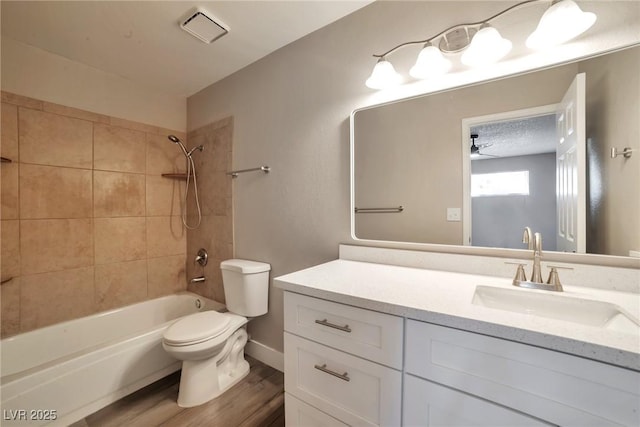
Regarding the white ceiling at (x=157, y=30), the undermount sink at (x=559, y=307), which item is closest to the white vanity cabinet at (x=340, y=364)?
the undermount sink at (x=559, y=307)

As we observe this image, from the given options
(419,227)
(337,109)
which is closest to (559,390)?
(419,227)

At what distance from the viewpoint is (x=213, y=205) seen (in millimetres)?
2293

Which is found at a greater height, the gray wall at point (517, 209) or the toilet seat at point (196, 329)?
the gray wall at point (517, 209)

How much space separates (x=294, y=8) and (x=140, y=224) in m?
2.12

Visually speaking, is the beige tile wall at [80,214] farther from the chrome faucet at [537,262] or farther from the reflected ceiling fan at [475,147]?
the chrome faucet at [537,262]

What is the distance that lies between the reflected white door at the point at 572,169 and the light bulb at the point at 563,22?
159 millimetres

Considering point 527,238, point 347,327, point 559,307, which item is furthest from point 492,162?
point 347,327

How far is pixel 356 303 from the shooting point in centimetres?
84

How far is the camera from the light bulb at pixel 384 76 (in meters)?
1.29

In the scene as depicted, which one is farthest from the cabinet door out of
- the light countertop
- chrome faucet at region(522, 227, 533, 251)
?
chrome faucet at region(522, 227, 533, 251)

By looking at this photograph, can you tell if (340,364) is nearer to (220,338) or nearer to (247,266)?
(220,338)

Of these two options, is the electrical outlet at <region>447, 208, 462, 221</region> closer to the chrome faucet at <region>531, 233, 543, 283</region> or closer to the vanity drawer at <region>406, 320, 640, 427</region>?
the chrome faucet at <region>531, 233, 543, 283</region>

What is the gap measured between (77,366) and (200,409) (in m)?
0.71

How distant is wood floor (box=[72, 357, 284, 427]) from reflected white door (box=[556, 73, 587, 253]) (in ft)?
5.44
